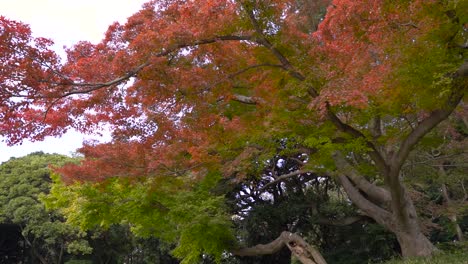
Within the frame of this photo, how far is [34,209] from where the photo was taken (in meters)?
19.6

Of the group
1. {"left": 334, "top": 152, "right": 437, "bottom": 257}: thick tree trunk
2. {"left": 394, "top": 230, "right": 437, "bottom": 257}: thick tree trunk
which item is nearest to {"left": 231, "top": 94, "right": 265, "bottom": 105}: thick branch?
{"left": 334, "top": 152, "right": 437, "bottom": 257}: thick tree trunk

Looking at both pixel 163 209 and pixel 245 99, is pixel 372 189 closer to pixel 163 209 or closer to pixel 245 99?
pixel 245 99

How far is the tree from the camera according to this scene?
64.0 feet

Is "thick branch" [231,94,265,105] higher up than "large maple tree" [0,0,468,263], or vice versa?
"thick branch" [231,94,265,105]

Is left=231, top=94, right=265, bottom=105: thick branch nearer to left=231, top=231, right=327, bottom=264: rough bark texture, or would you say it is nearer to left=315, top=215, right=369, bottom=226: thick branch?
left=231, top=231, right=327, bottom=264: rough bark texture

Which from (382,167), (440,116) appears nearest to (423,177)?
(382,167)

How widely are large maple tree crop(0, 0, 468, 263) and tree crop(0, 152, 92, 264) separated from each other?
39.3ft

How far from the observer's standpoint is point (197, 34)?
20.3 ft

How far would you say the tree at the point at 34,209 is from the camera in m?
19.5

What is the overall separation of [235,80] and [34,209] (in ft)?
51.0

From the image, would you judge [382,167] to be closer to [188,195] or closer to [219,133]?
[219,133]

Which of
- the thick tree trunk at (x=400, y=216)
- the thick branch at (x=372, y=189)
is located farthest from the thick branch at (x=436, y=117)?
the thick branch at (x=372, y=189)

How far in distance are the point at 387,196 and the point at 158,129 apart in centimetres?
627

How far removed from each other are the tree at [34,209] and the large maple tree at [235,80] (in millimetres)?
11986
